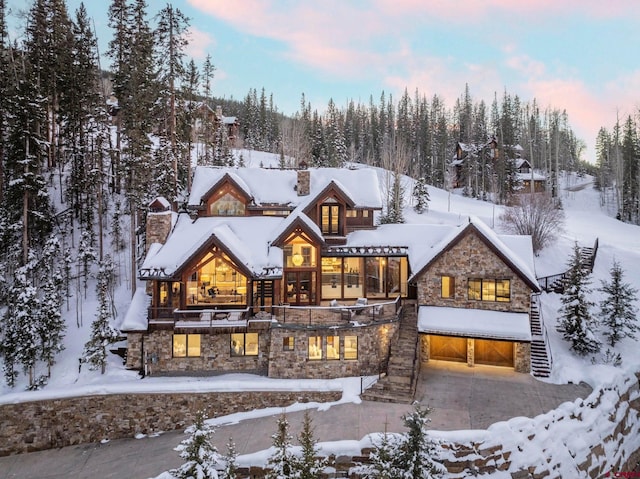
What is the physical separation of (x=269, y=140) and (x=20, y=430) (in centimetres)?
7033

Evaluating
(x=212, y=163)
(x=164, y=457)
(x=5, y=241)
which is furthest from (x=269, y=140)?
(x=164, y=457)

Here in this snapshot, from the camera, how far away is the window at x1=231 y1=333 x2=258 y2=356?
63.0 feet

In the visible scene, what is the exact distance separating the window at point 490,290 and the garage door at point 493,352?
7.14ft

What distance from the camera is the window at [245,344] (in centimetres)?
1919

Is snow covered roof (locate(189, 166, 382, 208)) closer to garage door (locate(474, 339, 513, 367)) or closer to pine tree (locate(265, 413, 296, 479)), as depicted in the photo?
garage door (locate(474, 339, 513, 367))

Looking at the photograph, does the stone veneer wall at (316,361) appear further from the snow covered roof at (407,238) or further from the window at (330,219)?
the window at (330,219)

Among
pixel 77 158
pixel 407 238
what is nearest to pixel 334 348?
pixel 407 238

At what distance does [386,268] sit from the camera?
24344 mm

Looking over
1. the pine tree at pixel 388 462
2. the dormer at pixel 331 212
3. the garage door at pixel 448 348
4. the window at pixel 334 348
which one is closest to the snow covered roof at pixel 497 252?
the garage door at pixel 448 348

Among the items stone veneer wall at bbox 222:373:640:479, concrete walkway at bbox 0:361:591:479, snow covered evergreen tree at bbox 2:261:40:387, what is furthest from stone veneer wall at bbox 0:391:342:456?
stone veneer wall at bbox 222:373:640:479

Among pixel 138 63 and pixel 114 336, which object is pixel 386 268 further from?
pixel 138 63

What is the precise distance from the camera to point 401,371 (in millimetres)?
18094

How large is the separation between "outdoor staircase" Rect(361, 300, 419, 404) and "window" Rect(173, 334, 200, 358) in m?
8.18

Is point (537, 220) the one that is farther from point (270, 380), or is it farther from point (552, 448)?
point (270, 380)
